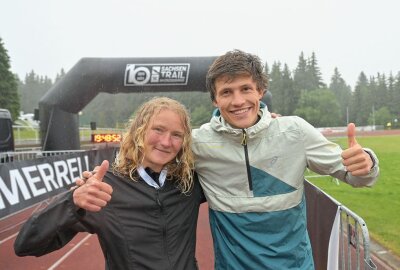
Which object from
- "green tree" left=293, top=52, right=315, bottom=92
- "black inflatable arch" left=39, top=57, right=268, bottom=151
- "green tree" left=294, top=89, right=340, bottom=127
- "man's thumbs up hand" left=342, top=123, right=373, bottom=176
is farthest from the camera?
"green tree" left=293, top=52, right=315, bottom=92

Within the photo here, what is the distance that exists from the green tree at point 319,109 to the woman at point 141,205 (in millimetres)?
64645

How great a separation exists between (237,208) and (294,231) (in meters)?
0.34

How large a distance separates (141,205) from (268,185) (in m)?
0.70

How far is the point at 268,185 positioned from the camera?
1.98 meters

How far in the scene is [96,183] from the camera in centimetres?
162

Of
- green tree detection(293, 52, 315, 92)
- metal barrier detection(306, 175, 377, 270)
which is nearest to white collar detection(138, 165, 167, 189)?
metal barrier detection(306, 175, 377, 270)

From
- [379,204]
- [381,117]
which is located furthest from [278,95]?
[379,204]

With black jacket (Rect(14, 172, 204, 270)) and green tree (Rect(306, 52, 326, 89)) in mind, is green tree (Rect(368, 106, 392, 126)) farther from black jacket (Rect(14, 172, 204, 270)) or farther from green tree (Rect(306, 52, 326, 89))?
black jacket (Rect(14, 172, 204, 270))

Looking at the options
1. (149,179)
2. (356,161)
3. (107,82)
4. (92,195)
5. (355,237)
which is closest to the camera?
(92,195)

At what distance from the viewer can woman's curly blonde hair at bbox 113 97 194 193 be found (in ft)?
6.36

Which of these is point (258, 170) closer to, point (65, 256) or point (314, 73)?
point (65, 256)

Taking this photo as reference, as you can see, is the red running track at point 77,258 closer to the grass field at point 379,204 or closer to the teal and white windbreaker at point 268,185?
the grass field at point 379,204

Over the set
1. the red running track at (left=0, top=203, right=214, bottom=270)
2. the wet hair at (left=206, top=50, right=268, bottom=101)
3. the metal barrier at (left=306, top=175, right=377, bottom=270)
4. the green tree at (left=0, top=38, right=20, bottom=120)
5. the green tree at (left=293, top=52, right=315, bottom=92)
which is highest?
the green tree at (left=293, top=52, right=315, bottom=92)

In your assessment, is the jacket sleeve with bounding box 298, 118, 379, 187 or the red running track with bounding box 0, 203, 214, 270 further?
the red running track with bounding box 0, 203, 214, 270
